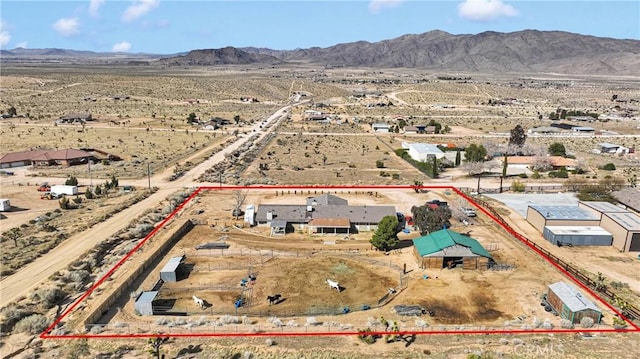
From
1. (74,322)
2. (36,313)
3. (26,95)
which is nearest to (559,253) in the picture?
(74,322)

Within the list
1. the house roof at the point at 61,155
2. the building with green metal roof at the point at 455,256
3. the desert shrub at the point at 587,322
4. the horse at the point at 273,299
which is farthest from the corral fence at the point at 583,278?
the house roof at the point at 61,155

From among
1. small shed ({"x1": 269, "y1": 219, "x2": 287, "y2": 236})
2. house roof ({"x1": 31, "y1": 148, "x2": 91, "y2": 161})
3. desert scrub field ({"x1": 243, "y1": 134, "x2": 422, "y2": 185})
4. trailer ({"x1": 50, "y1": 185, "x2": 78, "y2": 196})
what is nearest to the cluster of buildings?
desert scrub field ({"x1": 243, "y1": 134, "x2": 422, "y2": 185})

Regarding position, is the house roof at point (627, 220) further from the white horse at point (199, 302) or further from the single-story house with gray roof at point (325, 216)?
the white horse at point (199, 302)

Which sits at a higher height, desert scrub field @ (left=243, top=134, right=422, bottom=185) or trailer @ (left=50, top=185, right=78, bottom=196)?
desert scrub field @ (left=243, top=134, right=422, bottom=185)

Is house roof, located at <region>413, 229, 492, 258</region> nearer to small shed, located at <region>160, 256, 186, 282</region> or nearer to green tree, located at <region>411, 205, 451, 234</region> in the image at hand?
green tree, located at <region>411, 205, 451, 234</region>

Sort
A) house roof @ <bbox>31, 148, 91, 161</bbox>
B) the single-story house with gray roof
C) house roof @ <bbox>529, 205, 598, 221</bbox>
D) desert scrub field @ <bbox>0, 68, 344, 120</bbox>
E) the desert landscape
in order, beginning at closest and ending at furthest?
the desert landscape < house roof @ <bbox>529, 205, 598, 221</bbox> < the single-story house with gray roof < house roof @ <bbox>31, 148, 91, 161</bbox> < desert scrub field @ <bbox>0, 68, 344, 120</bbox>

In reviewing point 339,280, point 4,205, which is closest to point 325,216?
point 339,280
